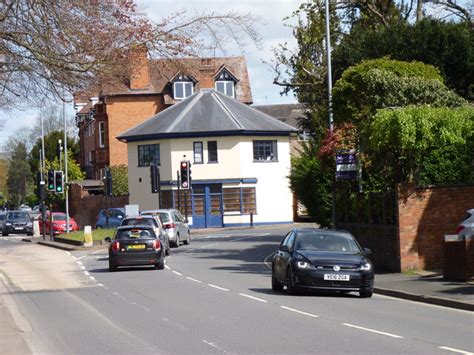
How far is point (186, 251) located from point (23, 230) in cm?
3069

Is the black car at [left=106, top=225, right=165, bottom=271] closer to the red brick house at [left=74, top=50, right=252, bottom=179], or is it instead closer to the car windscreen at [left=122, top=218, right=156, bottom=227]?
the car windscreen at [left=122, top=218, right=156, bottom=227]

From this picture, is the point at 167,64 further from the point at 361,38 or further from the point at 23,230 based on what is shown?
the point at 23,230

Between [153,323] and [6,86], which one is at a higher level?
[6,86]

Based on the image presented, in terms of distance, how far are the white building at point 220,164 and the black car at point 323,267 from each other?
43.0m

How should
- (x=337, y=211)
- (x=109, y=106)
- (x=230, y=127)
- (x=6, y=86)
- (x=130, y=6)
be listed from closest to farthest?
(x=130, y=6) → (x=6, y=86) → (x=337, y=211) → (x=230, y=127) → (x=109, y=106)

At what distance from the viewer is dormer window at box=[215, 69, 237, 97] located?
7588 cm

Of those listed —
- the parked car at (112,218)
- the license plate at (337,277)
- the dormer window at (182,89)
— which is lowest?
the license plate at (337,277)

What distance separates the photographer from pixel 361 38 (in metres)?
36.3

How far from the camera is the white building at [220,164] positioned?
63.9 m

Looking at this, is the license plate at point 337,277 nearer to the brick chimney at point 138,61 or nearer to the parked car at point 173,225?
the brick chimney at point 138,61

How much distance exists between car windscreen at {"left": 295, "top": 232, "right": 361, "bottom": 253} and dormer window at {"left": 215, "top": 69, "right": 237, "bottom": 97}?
55.6m

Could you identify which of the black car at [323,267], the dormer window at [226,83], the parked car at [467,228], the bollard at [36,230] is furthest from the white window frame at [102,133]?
the black car at [323,267]

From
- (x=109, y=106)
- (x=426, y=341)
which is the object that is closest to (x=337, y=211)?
(x=426, y=341)

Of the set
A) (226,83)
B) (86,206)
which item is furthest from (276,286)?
(226,83)
